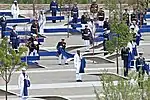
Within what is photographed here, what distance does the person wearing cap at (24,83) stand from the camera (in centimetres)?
2498

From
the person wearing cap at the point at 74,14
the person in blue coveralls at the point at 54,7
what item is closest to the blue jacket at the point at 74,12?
the person wearing cap at the point at 74,14

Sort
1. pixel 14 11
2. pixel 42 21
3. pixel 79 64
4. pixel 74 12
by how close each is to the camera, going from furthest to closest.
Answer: pixel 14 11 → pixel 74 12 → pixel 42 21 → pixel 79 64

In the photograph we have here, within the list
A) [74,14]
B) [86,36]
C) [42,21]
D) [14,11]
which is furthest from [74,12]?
[86,36]

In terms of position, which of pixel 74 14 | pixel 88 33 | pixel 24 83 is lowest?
pixel 24 83

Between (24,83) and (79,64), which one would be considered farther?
(79,64)

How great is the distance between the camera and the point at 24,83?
82.4 feet

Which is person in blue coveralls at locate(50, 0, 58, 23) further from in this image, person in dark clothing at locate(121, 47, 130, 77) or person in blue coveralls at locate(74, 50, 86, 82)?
person in blue coveralls at locate(74, 50, 86, 82)

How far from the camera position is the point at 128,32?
31312 millimetres

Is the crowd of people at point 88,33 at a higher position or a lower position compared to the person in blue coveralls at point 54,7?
lower

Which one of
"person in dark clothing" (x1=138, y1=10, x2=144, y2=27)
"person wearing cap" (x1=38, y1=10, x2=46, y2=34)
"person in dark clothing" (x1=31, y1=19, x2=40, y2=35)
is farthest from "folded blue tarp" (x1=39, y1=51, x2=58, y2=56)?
"person in dark clothing" (x1=138, y1=10, x2=144, y2=27)

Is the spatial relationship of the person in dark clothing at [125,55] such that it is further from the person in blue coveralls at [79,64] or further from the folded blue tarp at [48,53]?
the folded blue tarp at [48,53]

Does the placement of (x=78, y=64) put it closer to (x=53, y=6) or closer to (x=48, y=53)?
(x=48, y=53)

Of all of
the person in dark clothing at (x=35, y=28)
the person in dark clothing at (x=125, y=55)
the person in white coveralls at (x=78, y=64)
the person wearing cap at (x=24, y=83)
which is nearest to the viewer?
the person wearing cap at (x=24, y=83)

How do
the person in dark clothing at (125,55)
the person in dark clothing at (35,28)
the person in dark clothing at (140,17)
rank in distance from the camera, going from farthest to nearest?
the person in dark clothing at (140,17)
the person in dark clothing at (35,28)
the person in dark clothing at (125,55)
